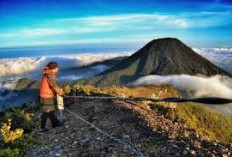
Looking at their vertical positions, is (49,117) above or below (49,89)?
below

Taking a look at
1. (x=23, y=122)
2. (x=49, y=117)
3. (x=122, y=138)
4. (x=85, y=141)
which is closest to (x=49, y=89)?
(x=49, y=117)

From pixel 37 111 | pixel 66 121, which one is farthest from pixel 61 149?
pixel 37 111

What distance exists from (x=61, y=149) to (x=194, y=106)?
318 feet

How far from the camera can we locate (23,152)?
647 inches

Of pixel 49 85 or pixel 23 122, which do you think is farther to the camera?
pixel 23 122

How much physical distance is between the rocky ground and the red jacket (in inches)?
62.8

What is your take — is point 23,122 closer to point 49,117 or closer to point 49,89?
point 49,117

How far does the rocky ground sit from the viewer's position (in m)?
14.3

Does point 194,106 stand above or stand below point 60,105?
below

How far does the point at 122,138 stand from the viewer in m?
16.2

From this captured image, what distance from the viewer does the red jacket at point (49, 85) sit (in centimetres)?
1870

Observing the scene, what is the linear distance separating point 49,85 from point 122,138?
4436 millimetres

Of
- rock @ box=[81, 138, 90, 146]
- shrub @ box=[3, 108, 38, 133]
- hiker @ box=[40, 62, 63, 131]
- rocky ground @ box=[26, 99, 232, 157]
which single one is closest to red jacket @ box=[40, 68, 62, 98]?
hiker @ box=[40, 62, 63, 131]

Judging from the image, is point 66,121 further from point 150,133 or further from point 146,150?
point 146,150
